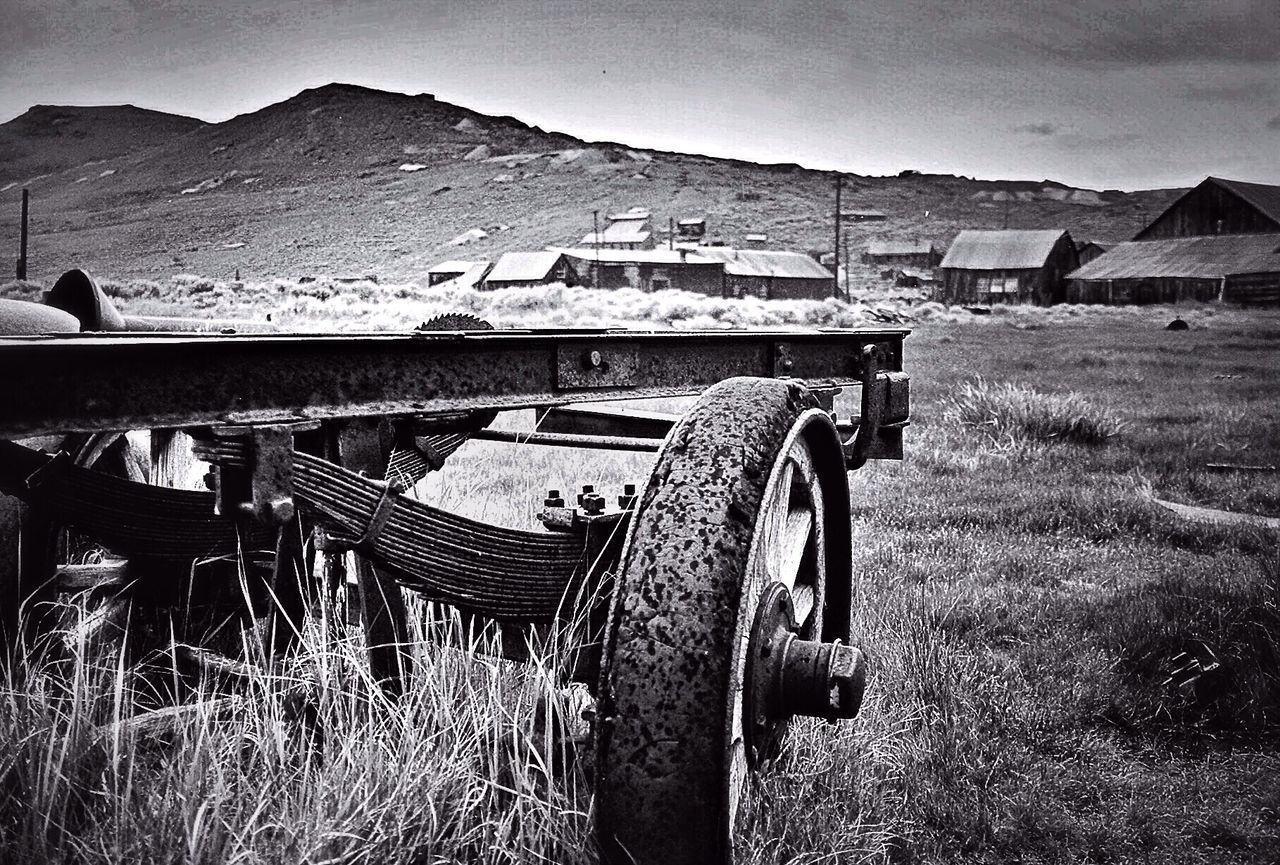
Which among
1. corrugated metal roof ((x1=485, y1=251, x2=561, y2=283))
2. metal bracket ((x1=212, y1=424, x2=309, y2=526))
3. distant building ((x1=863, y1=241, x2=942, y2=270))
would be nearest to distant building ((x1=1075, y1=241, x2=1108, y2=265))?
distant building ((x1=863, y1=241, x2=942, y2=270))

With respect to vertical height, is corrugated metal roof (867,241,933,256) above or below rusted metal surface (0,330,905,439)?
above

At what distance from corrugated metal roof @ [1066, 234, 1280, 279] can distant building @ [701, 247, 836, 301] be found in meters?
19.6

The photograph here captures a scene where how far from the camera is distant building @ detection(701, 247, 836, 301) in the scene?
250 ft

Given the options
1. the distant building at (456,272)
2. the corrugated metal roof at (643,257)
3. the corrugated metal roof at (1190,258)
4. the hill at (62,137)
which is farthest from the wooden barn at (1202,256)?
the hill at (62,137)

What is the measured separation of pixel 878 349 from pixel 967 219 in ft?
416

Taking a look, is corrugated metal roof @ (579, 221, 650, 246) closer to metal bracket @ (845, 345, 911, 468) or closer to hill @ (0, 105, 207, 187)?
hill @ (0, 105, 207, 187)

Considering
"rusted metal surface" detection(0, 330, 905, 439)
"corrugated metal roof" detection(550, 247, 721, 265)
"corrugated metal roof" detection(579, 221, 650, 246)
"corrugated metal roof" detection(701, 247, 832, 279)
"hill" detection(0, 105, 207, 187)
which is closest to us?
"rusted metal surface" detection(0, 330, 905, 439)

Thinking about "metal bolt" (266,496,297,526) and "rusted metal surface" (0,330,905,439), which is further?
"metal bolt" (266,496,297,526)

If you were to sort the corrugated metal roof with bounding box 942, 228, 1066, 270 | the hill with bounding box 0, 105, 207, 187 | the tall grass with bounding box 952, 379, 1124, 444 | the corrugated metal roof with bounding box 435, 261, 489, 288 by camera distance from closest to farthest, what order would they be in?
the tall grass with bounding box 952, 379, 1124, 444, the hill with bounding box 0, 105, 207, 187, the corrugated metal roof with bounding box 435, 261, 489, 288, the corrugated metal roof with bounding box 942, 228, 1066, 270

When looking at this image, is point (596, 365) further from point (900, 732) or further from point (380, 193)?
point (380, 193)

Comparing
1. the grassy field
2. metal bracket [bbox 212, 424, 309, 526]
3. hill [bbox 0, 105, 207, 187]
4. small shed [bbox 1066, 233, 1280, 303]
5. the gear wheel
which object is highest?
hill [bbox 0, 105, 207, 187]

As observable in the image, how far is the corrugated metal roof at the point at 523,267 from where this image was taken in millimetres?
65312

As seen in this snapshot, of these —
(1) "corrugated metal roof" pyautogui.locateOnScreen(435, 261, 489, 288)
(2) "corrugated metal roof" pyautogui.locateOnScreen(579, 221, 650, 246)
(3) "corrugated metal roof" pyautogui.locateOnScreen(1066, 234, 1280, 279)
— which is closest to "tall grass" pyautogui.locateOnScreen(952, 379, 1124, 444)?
(3) "corrugated metal roof" pyautogui.locateOnScreen(1066, 234, 1280, 279)

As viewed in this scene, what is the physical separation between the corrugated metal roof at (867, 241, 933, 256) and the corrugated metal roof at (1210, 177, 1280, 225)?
33.1 metres
